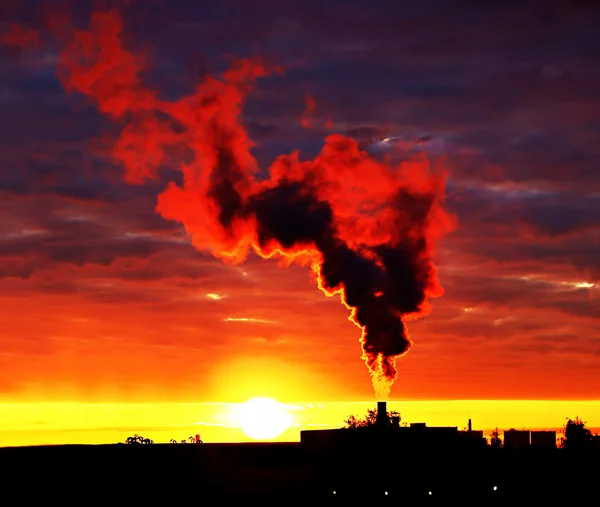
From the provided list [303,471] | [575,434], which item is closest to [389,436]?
[303,471]

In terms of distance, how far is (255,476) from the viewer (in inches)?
2817

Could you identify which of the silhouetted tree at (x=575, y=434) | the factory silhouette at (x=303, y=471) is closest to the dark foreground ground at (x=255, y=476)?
the factory silhouette at (x=303, y=471)

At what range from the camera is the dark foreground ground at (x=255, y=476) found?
68812 millimetres

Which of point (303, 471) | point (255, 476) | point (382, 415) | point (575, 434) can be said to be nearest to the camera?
point (255, 476)

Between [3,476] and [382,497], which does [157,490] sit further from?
→ [382,497]

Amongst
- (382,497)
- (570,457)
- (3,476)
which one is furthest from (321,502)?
(570,457)

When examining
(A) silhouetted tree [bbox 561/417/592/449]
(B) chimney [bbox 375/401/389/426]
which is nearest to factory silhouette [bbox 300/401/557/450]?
(B) chimney [bbox 375/401/389/426]

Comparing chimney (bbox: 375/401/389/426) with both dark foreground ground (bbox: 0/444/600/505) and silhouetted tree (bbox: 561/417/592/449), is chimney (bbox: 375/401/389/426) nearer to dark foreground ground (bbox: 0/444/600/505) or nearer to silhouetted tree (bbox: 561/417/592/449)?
dark foreground ground (bbox: 0/444/600/505)

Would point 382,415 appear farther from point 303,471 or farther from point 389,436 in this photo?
point 303,471

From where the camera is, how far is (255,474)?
71.9 m

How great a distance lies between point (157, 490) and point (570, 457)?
49784 millimetres

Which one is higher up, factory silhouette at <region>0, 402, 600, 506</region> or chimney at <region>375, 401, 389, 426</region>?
chimney at <region>375, 401, 389, 426</region>

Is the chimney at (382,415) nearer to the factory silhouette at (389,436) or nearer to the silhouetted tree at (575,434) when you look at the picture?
the factory silhouette at (389,436)

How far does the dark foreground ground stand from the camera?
68.8 m
